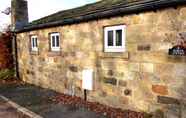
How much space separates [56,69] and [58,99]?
190cm

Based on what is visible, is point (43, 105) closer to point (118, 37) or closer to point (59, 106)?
point (59, 106)

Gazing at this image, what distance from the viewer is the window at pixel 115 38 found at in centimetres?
726

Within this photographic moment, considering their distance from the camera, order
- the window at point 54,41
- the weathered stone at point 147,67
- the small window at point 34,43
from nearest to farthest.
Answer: the weathered stone at point 147,67 → the window at point 54,41 → the small window at point 34,43

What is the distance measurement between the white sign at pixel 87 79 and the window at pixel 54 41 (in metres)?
2.66

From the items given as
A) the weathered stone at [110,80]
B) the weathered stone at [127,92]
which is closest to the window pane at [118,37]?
the weathered stone at [110,80]

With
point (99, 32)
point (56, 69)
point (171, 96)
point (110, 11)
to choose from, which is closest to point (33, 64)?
point (56, 69)

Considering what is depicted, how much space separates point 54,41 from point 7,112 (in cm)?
416

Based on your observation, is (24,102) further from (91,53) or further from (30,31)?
(30,31)

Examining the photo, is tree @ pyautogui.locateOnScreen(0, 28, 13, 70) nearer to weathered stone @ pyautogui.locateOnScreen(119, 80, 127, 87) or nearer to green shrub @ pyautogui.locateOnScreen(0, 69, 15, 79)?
green shrub @ pyautogui.locateOnScreen(0, 69, 15, 79)

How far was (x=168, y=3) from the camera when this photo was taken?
5621mm

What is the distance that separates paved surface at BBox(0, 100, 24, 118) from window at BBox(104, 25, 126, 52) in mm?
3732

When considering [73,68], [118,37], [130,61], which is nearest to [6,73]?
A: [73,68]

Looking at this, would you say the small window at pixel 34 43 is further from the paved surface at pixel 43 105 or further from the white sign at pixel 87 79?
the white sign at pixel 87 79

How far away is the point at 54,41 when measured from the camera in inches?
433
